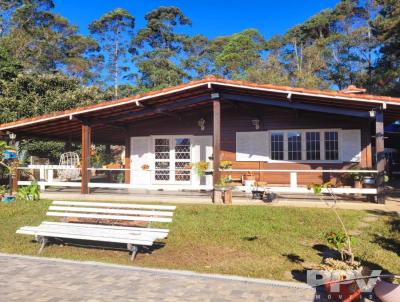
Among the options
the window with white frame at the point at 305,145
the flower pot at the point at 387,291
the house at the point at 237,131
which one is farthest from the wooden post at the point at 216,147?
the flower pot at the point at 387,291

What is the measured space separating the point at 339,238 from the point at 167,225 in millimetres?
3869

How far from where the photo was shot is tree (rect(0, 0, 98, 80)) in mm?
37750

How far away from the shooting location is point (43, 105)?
74.3ft

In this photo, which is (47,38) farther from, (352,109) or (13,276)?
(13,276)

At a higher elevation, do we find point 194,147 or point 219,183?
point 194,147

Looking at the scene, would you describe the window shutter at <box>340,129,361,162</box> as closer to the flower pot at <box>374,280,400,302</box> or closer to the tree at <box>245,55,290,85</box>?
the flower pot at <box>374,280,400,302</box>

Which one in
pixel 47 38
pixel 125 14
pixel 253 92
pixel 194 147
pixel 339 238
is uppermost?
pixel 125 14

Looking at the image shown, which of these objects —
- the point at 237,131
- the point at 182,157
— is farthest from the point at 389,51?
the point at 182,157

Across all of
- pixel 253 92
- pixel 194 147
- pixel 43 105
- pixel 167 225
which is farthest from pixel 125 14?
pixel 167 225

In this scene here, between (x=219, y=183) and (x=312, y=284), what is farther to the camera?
(x=219, y=183)

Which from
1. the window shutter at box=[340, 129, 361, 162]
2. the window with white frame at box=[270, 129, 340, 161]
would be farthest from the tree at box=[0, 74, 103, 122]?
the window shutter at box=[340, 129, 361, 162]

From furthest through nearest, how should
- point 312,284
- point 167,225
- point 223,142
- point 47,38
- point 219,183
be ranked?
point 47,38
point 223,142
point 219,183
point 167,225
point 312,284

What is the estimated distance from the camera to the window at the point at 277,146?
45.3 ft

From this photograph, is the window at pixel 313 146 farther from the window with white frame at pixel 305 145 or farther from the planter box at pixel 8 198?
the planter box at pixel 8 198
